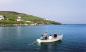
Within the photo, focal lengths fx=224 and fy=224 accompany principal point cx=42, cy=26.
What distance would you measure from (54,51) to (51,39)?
1346cm

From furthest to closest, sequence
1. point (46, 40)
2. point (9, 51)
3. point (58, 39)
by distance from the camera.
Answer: point (58, 39) → point (46, 40) → point (9, 51)

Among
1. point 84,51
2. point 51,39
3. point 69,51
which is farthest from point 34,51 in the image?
point 51,39

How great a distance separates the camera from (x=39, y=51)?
1721 inches

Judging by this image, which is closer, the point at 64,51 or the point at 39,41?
the point at 64,51

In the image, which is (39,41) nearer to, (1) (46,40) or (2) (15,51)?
(1) (46,40)

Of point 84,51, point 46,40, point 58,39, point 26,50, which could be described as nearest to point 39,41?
point 46,40

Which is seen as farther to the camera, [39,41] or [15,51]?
[39,41]

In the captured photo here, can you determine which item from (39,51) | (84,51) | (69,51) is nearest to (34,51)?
(39,51)

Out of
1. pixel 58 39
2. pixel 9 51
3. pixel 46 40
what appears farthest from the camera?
pixel 58 39

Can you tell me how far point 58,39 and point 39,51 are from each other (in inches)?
734

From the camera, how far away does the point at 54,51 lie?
43938 mm

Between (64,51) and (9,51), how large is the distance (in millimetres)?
10650

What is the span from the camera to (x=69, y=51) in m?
43.5

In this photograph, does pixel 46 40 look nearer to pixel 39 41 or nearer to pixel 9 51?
pixel 39 41
